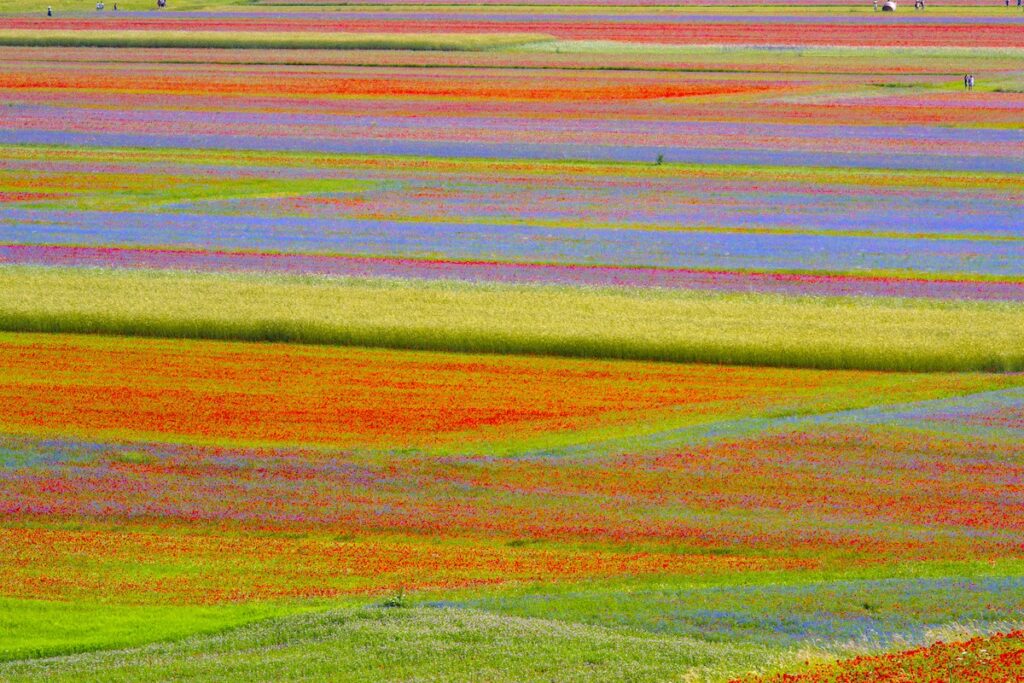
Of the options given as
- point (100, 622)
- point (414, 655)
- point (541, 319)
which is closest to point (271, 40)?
point (541, 319)

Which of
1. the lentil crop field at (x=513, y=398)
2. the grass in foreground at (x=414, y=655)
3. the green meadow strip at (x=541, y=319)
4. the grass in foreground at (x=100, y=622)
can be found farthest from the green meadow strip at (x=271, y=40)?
the grass in foreground at (x=414, y=655)

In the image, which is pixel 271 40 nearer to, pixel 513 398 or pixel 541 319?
pixel 541 319

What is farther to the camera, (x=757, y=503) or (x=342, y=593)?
(x=757, y=503)

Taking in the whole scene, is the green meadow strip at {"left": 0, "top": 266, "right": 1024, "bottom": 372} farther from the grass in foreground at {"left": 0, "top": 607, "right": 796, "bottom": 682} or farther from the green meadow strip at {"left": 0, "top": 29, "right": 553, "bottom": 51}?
the green meadow strip at {"left": 0, "top": 29, "right": 553, "bottom": 51}

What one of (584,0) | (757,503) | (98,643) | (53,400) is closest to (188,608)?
(98,643)

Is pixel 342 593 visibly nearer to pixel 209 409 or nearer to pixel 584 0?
pixel 209 409

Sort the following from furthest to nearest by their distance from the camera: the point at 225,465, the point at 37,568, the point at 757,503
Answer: the point at 225,465, the point at 757,503, the point at 37,568

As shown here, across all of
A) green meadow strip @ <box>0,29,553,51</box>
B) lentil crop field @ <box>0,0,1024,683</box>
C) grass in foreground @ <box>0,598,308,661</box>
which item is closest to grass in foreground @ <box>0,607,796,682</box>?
lentil crop field @ <box>0,0,1024,683</box>
